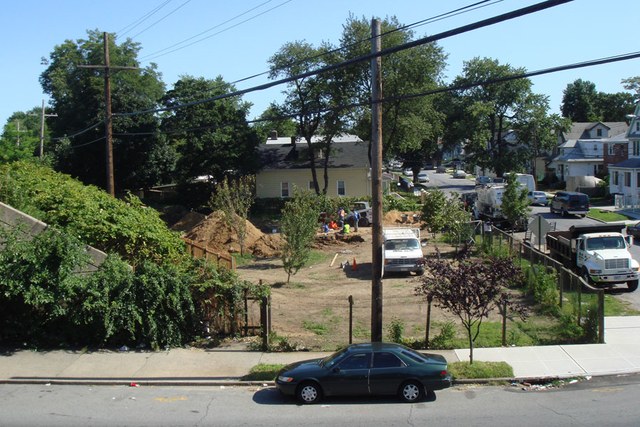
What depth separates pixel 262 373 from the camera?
15.1 meters

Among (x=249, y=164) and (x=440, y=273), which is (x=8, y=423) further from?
(x=249, y=164)

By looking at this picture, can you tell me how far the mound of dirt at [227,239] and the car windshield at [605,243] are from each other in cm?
1706

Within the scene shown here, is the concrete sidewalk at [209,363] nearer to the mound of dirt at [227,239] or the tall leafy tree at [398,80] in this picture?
the mound of dirt at [227,239]

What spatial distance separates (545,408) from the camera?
12539mm

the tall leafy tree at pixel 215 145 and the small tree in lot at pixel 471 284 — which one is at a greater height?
the tall leafy tree at pixel 215 145

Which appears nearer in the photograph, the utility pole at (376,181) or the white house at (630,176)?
the utility pole at (376,181)

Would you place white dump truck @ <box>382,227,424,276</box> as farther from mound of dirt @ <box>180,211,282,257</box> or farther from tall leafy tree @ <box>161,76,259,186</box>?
tall leafy tree @ <box>161,76,259,186</box>

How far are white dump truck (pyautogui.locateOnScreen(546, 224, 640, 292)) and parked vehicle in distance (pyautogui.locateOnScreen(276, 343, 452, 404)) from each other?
45.1ft

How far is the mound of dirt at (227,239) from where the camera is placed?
37.7m

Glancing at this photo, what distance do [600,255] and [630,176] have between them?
3648 cm

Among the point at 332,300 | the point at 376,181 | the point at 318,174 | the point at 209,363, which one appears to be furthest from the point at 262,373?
the point at 318,174

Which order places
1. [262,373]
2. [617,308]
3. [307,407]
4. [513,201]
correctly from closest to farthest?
[307,407] < [262,373] < [617,308] < [513,201]

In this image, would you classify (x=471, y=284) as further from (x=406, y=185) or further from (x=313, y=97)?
(x=406, y=185)

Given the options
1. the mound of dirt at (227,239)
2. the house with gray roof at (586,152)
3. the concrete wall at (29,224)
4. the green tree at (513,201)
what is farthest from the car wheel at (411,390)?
the house with gray roof at (586,152)
